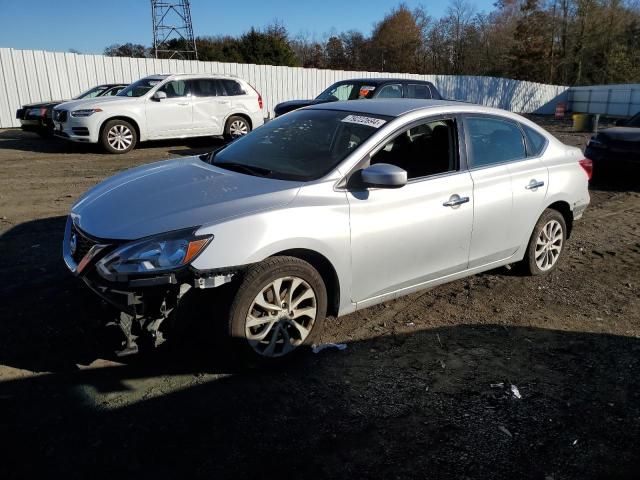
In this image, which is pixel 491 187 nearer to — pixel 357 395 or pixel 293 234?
pixel 293 234

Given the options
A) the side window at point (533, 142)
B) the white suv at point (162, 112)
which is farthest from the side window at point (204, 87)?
the side window at point (533, 142)

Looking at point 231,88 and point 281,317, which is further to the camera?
point 231,88

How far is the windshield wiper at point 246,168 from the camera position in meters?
3.71

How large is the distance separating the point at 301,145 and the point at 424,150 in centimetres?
97

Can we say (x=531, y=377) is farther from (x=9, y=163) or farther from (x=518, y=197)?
(x=9, y=163)

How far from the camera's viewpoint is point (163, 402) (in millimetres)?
2943

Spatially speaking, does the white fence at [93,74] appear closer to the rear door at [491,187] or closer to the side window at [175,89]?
the side window at [175,89]

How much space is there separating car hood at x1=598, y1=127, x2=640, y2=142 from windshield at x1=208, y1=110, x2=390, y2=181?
293 inches

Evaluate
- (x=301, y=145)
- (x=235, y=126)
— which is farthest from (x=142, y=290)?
(x=235, y=126)

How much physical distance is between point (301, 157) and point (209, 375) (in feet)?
5.54

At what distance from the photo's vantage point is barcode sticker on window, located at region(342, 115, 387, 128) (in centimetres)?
386

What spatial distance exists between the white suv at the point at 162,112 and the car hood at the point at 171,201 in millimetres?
8743

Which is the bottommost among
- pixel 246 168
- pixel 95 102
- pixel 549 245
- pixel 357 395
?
pixel 357 395

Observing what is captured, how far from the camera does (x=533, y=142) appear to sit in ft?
15.9
